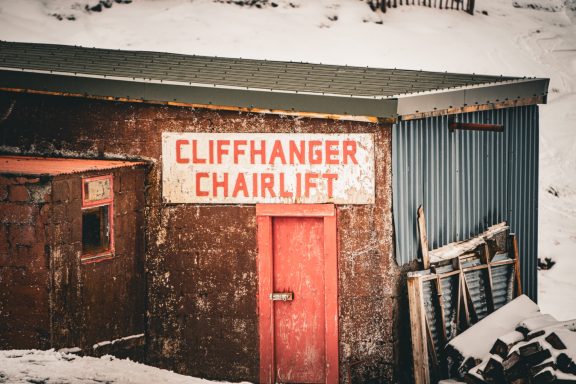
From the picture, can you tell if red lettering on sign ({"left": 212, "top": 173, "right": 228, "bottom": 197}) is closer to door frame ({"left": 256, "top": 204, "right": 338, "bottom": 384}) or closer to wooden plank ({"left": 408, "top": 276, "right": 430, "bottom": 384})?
door frame ({"left": 256, "top": 204, "right": 338, "bottom": 384})

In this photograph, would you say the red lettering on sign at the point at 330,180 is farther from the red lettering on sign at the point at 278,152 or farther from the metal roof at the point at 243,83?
the metal roof at the point at 243,83

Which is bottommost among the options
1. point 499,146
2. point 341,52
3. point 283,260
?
point 283,260

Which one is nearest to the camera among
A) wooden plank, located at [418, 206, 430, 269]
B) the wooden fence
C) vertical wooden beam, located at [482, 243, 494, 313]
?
wooden plank, located at [418, 206, 430, 269]

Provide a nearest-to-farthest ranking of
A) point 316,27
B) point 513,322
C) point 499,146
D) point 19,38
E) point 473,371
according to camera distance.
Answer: point 473,371
point 513,322
point 499,146
point 19,38
point 316,27

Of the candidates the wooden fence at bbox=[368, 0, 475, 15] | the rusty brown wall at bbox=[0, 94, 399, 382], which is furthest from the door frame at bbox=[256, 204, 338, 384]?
the wooden fence at bbox=[368, 0, 475, 15]

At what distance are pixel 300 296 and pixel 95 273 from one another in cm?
262

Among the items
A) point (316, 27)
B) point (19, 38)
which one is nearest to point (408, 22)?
point (316, 27)

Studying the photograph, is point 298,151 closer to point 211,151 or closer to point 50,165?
point 211,151

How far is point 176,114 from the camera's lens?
30.2ft

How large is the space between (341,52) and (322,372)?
62.7 ft

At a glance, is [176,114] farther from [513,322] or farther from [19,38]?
[19,38]

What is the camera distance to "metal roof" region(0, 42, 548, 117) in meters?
8.65

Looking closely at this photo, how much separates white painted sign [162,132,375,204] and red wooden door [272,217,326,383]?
428 millimetres

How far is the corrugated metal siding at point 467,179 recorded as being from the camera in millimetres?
8992
